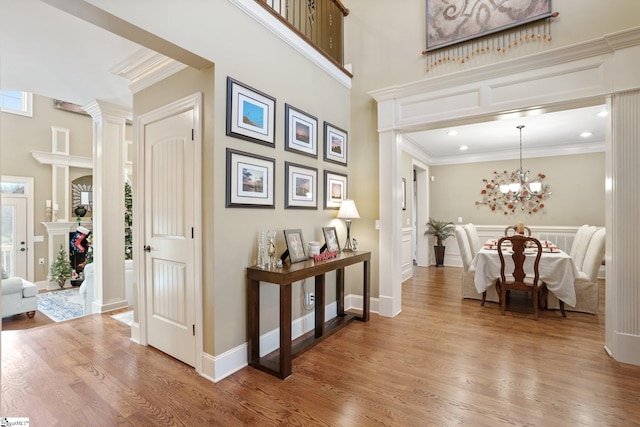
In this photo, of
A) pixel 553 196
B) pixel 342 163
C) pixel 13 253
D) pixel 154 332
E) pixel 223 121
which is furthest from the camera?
pixel 553 196

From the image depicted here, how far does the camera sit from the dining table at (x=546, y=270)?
393 cm

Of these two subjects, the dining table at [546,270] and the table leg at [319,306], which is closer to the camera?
the table leg at [319,306]

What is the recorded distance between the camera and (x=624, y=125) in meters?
2.80

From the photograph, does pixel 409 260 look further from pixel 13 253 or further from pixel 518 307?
pixel 13 253

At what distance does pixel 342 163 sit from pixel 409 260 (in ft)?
10.4

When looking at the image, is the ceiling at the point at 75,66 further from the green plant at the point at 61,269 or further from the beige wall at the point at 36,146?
the green plant at the point at 61,269

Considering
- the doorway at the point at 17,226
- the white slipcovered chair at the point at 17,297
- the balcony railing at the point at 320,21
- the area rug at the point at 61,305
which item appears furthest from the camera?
the doorway at the point at 17,226

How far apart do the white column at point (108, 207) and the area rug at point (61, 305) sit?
1.08 metres

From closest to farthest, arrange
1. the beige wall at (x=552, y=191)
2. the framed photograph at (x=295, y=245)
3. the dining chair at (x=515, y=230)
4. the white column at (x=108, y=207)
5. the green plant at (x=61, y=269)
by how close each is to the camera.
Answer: the framed photograph at (x=295, y=245) → the white column at (x=108, y=207) → the dining chair at (x=515, y=230) → the beige wall at (x=552, y=191) → the green plant at (x=61, y=269)

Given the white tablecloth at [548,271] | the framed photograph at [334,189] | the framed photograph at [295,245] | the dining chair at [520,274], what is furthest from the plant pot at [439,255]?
the framed photograph at [295,245]

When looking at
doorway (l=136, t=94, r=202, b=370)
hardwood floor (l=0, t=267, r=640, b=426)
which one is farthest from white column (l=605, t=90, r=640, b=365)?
doorway (l=136, t=94, r=202, b=370)

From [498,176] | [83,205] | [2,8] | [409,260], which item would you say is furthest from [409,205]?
[83,205]

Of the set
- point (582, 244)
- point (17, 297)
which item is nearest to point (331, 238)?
point (582, 244)

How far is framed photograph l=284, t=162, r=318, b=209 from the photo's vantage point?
3217 mm
